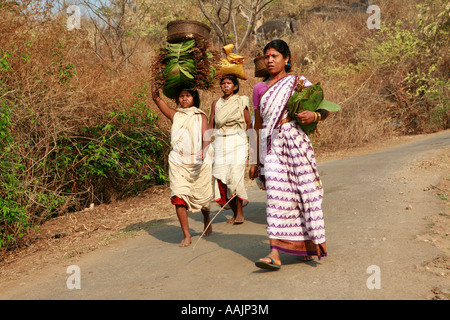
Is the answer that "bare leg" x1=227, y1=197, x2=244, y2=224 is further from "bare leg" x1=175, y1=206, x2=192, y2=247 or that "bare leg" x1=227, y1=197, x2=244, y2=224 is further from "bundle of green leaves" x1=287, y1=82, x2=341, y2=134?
"bundle of green leaves" x1=287, y1=82, x2=341, y2=134

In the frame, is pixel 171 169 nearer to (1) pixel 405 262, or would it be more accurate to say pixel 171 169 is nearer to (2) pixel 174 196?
(2) pixel 174 196

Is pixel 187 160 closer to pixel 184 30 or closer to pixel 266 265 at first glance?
pixel 184 30

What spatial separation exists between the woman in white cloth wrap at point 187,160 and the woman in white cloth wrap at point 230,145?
87cm

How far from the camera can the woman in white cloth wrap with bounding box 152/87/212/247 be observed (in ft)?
18.1

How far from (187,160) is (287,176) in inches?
62.5

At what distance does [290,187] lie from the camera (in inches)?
172

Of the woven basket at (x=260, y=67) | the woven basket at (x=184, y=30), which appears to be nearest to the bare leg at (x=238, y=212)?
the woven basket at (x=260, y=67)

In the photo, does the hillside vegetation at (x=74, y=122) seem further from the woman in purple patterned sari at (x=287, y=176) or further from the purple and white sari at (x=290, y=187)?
the purple and white sari at (x=290, y=187)

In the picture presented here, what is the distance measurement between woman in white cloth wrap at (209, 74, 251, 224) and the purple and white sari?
6.85 ft

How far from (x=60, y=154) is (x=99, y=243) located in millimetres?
2564

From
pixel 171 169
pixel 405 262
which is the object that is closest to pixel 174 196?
pixel 171 169

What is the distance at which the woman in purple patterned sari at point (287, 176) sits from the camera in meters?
4.26

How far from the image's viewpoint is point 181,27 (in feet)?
18.1
